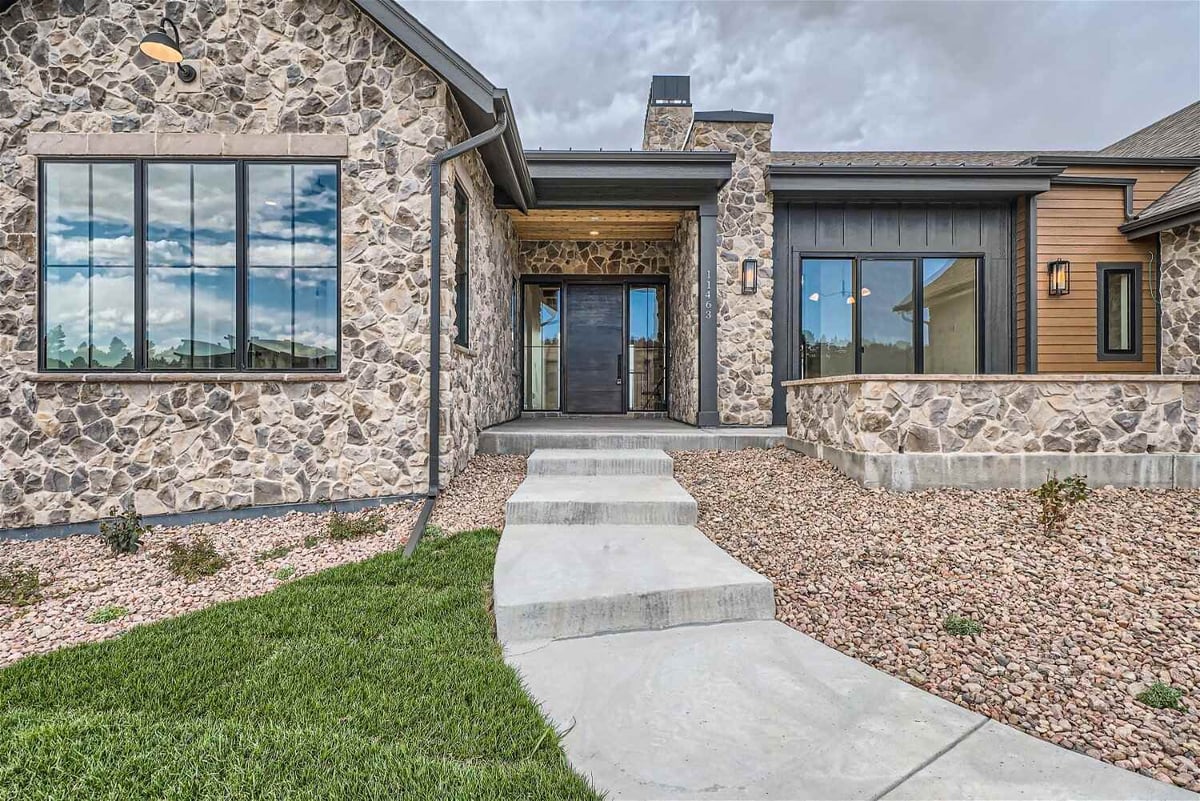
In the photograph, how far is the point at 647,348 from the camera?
984cm

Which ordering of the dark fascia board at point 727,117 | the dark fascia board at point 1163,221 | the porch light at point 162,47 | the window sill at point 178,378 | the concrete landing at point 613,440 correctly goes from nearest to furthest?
the porch light at point 162,47
the window sill at point 178,378
the concrete landing at point 613,440
the dark fascia board at point 1163,221
the dark fascia board at point 727,117

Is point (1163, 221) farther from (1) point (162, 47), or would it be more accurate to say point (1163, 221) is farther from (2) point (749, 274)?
(1) point (162, 47)

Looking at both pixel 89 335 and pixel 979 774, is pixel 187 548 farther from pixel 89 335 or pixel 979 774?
pixel 979 774

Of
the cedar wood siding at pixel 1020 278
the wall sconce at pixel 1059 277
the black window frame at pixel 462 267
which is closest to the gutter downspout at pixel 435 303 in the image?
the black window frame at pixel 462 267

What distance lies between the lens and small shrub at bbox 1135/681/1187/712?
1906mm

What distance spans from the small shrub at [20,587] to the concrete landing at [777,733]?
3.05 meters

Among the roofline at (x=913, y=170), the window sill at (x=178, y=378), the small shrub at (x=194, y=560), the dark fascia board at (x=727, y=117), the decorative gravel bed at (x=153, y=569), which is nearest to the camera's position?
the decorative gravel bed at (x=153, y=569)

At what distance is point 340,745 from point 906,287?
26.9ft

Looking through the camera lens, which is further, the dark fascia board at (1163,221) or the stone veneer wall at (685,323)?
the stone veneer wall at (685,323)

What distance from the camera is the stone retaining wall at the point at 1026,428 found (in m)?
4.55

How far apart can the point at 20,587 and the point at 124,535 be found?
0.68 meters

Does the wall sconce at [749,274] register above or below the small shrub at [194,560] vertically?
above

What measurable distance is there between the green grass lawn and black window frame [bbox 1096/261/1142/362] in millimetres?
8899

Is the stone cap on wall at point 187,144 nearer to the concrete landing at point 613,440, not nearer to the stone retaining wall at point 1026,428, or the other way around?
the concrete landing at point 613,440
